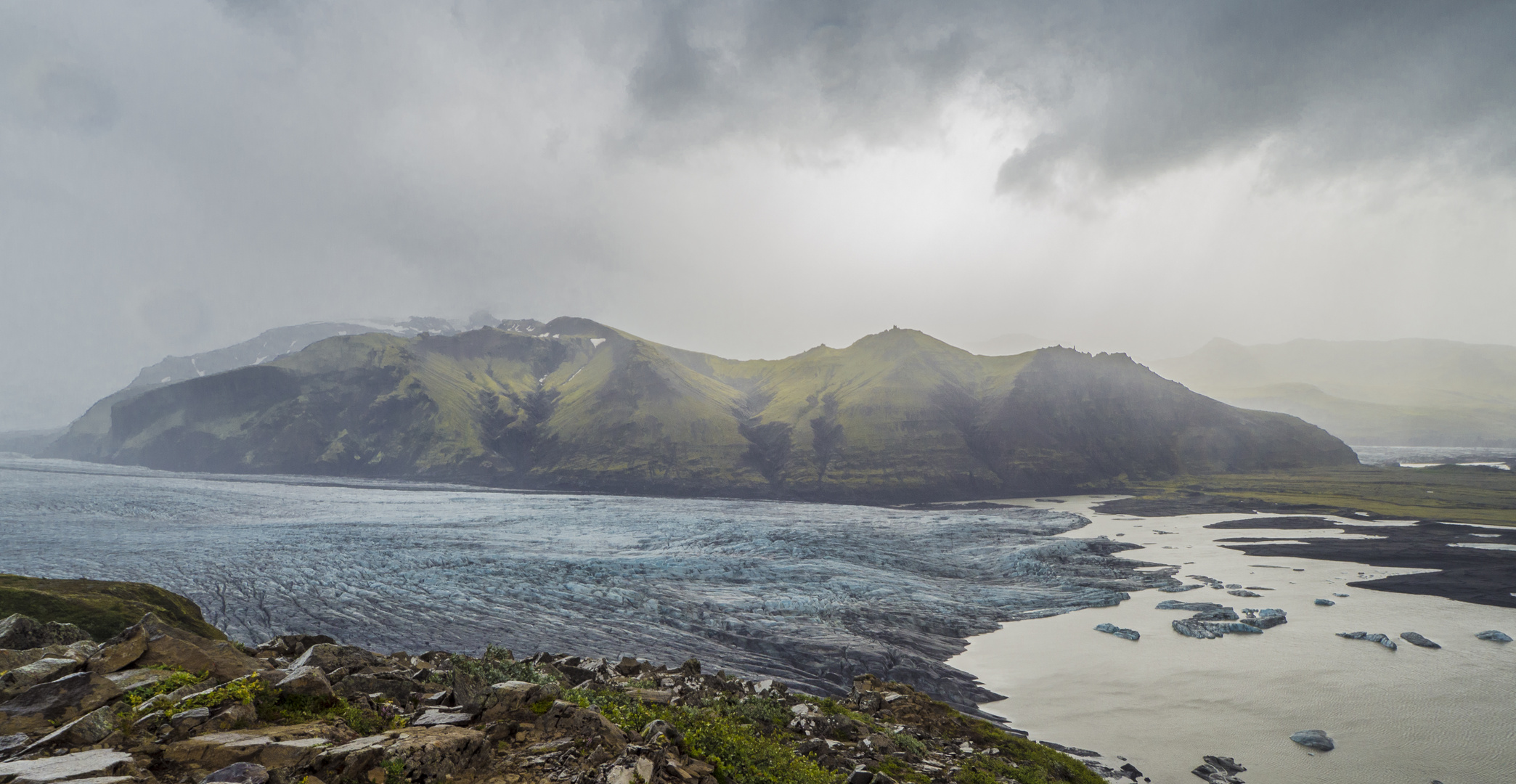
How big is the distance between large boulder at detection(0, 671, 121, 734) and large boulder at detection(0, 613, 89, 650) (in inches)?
282

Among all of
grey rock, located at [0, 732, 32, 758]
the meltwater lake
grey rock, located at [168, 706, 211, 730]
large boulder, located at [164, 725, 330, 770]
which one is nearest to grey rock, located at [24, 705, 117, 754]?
grey rock, located at [0, 732, 32, 758]

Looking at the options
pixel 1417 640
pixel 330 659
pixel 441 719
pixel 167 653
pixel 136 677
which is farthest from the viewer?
pixel 1417 640

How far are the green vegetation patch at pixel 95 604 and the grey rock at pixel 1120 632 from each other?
54360 mm

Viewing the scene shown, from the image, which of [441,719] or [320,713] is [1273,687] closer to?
[441,719]

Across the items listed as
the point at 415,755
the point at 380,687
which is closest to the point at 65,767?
the point at 415,755

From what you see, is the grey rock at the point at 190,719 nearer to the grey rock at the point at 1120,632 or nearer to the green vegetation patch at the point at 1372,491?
the grey rock at the point at 1120,632

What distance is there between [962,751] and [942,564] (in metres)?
53.9

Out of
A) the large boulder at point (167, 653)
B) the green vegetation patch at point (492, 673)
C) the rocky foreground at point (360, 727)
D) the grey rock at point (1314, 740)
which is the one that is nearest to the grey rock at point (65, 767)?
the rocky foreground at point (360, 727)

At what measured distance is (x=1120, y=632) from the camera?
43406mm

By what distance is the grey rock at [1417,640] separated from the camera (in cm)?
4053

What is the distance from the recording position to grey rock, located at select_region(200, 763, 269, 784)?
7840 mm

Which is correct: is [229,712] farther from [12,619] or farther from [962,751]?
[962,751]

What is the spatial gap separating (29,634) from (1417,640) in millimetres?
72593

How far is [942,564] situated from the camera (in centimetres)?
7056
